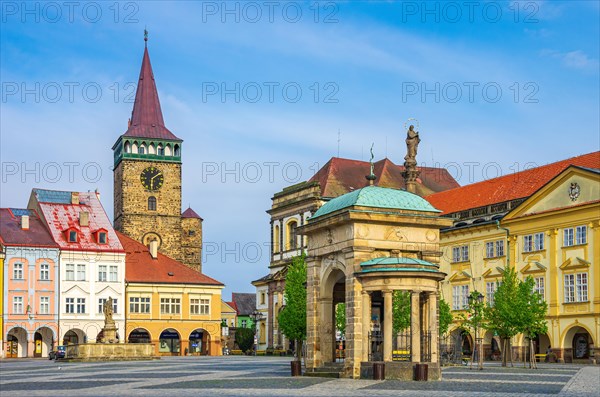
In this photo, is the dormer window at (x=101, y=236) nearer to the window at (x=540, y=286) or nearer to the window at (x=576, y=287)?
the window at (x=540, y=286)

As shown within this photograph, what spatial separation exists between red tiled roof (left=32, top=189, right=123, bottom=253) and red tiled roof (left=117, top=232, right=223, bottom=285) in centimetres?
286

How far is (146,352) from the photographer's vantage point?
58188mm

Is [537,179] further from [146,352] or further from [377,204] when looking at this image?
[377,204]

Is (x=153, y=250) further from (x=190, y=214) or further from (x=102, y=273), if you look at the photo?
(x=190, y=214)

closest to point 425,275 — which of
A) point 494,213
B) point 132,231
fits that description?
point 494,213

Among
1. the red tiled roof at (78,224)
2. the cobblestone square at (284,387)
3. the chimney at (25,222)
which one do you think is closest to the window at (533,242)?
the cobblestone square at (284,387)

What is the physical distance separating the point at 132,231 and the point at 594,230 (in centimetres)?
5583

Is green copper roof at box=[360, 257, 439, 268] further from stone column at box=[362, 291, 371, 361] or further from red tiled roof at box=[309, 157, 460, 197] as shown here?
red tiled roof at box=[309, 157, 460, 197]

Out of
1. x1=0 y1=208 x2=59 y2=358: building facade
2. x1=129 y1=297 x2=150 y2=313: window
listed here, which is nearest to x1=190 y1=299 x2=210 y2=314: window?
x1=129 y1=297 x2=150 y2=313: window

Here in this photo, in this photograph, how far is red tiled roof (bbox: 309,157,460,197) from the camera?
87500 millimetres

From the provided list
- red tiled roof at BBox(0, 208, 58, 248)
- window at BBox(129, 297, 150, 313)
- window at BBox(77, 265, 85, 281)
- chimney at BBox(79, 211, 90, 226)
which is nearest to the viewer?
red tiled roof at BBox(0, 208, 58, 248)

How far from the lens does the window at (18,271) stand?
7738cm

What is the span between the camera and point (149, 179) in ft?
334

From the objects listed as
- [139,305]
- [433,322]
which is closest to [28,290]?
[139,305]
